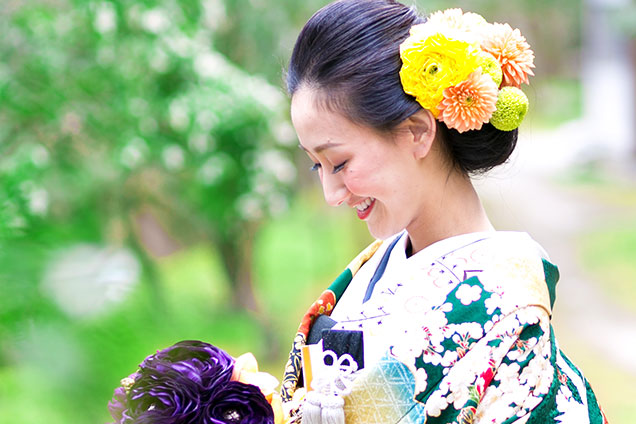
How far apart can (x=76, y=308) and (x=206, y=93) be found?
3347mm

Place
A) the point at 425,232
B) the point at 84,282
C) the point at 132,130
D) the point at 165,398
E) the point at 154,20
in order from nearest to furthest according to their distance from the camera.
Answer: the point at 84,282 < the point at 165,398 < the point at 425,232 < the point at 132,130 < the point at 154,20

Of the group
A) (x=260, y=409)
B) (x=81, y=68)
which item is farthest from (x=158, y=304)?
(x=81, y=68)

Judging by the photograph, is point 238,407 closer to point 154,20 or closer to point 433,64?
point 433,64

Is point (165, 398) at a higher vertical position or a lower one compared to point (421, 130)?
lower

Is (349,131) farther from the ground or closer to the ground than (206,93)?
closer to the ground

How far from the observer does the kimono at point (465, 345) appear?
1.19 metres

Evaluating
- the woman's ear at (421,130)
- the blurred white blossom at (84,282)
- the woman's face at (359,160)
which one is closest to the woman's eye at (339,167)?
the woman's face at (359,160)

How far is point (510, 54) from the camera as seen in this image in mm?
1373

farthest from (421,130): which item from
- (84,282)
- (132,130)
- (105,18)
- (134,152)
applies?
(105,18)

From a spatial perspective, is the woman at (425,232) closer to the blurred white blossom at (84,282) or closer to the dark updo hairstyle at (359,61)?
the dark updo hairstyle at (359,61)

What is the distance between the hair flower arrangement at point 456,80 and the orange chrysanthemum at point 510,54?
0.07 ft

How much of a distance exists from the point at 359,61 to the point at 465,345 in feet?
1.72

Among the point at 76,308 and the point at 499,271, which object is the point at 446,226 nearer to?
the point at 499,271

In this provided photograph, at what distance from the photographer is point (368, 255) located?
1604 millimetres
